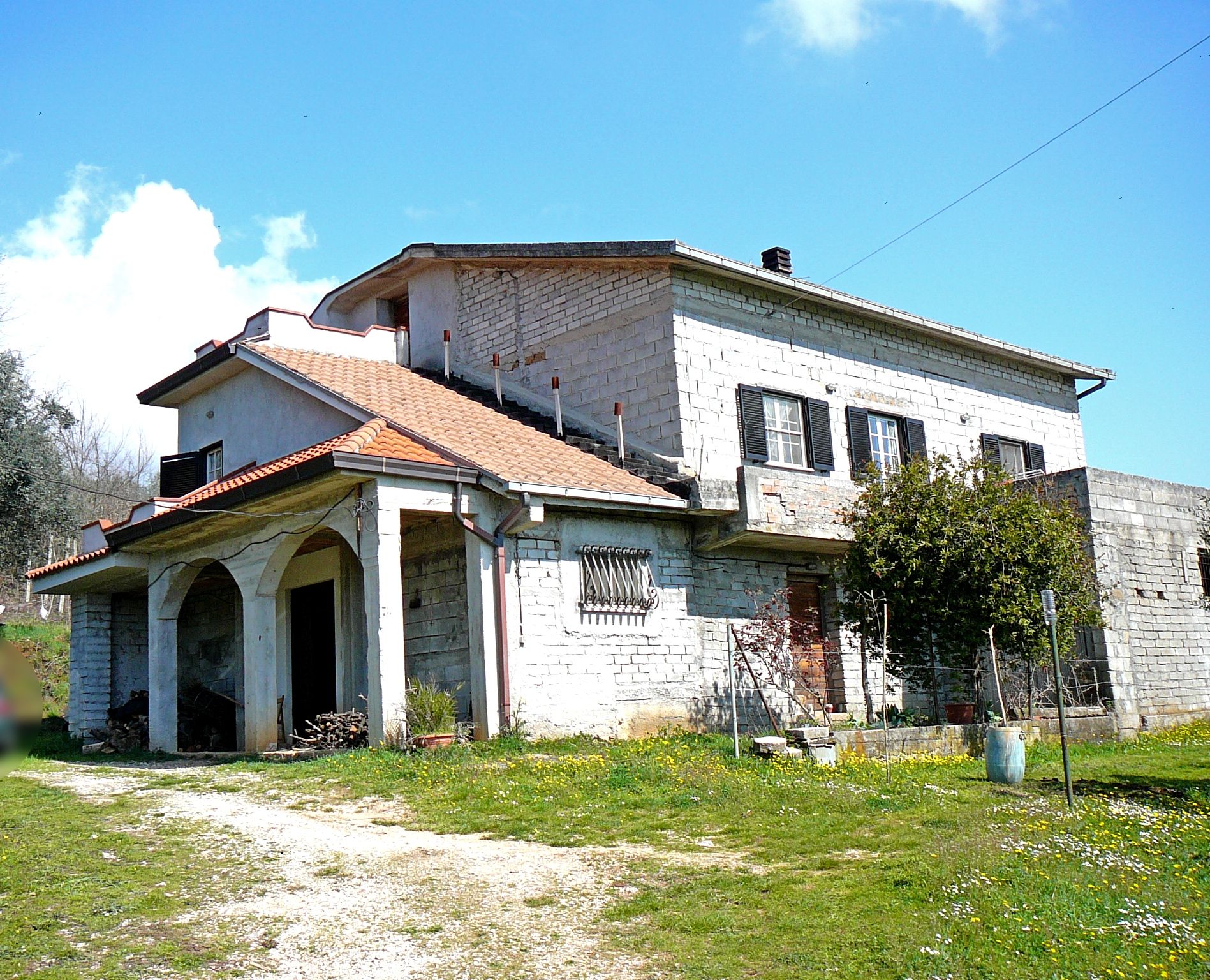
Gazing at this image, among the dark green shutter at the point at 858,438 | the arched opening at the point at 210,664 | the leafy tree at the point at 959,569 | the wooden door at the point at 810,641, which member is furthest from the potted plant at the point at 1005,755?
the arched opening at the point at 210,664

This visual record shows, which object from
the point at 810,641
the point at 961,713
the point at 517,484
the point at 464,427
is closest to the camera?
the point at 517,484

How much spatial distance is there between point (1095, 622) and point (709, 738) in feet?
18.8

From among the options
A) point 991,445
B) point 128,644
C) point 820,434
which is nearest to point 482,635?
point 820,434

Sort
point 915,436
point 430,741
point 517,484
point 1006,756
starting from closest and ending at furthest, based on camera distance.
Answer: point 1006,756 → point 430,741 → point 517,484 → point 915,436

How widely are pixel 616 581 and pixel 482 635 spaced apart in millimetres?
2282

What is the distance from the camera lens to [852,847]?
855cm

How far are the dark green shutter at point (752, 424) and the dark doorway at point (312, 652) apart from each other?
6.47m

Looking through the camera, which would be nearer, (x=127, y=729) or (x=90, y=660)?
(x=127, y=729)

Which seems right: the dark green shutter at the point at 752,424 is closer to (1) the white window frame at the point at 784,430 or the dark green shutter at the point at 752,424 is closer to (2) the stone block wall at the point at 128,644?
(1) the white window frame at the point at 784,430

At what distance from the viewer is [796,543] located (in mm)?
17281

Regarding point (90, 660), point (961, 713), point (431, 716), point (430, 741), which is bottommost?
point (961, 713)

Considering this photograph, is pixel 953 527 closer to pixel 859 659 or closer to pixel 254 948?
pixel 859 659

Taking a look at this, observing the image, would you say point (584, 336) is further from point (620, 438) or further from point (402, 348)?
point (402, 348)

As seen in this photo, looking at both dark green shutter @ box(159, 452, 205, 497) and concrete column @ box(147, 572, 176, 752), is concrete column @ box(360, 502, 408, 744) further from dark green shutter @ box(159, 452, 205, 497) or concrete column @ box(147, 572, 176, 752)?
dark green shutter @ box(159, 452, 205, 497)
